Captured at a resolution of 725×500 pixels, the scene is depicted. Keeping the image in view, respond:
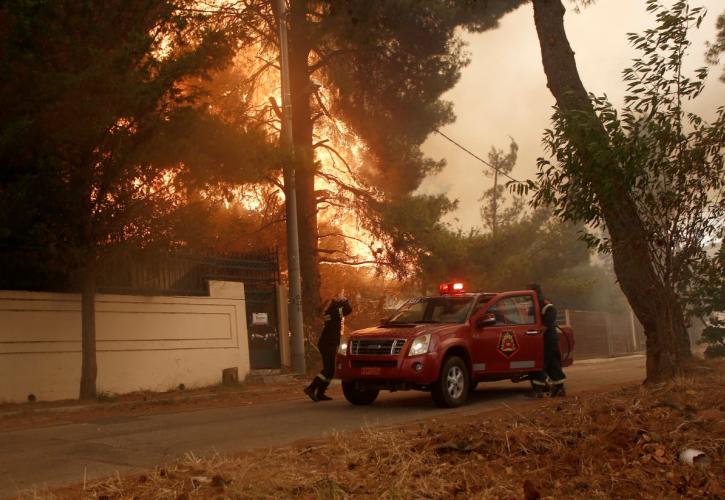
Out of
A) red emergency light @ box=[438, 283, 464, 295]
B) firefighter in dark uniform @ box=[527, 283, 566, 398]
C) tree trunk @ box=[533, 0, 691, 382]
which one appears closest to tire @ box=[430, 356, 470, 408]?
firefighter in dark uniform @ box=[527, 283, 566, 398]

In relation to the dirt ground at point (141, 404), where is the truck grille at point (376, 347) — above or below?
above

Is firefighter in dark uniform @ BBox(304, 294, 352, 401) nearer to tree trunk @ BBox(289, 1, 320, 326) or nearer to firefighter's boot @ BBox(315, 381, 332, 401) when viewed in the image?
firefighter's boot @ BBox(315, 381, 332, 401)

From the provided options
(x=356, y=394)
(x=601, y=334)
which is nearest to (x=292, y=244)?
(x=356, y=394)

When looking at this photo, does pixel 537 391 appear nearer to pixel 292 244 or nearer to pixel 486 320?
pixel 486 320

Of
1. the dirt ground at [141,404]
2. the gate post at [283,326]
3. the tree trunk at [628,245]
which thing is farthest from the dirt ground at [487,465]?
the gate post at [283,326]

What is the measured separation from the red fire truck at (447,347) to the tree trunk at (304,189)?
880 cm

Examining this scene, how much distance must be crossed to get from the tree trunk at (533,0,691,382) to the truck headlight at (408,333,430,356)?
2.92m

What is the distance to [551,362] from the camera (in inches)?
498

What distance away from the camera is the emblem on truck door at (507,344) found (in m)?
12.4

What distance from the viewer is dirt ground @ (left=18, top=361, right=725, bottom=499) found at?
5020 millimetres

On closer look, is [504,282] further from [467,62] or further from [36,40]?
[36,40]

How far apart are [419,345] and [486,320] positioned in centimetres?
142

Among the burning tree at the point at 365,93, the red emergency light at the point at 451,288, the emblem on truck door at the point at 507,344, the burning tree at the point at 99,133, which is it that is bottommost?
the emblem on truck door at the point at 507,344

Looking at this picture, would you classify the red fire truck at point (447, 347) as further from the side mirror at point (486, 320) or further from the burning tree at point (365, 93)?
the burning tree at point (365, 93)
